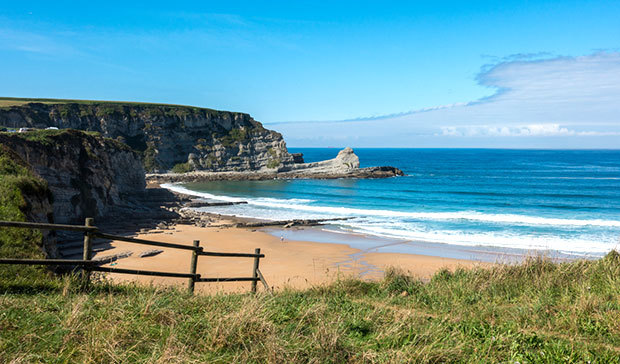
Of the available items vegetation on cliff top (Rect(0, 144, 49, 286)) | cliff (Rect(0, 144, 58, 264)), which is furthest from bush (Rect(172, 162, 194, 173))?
vegetation on cliff top (Rect(0, 144, 49, 286))

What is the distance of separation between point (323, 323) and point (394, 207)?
3777 cm

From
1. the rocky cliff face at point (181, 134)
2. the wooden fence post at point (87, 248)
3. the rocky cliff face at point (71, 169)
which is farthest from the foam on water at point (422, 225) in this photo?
the rocky cliff face at point (181, 134)

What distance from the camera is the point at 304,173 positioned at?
3312 inches

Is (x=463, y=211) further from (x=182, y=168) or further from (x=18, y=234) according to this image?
(x=182, y=168)

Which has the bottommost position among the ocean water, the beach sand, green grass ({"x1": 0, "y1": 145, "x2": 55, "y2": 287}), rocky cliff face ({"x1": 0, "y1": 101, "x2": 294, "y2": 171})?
the beach sand

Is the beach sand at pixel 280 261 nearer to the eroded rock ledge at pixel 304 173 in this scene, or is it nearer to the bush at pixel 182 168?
the eroded rock ledge at pixel 304 173

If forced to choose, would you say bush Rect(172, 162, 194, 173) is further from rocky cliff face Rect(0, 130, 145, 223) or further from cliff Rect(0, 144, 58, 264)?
cliff Rect(0, 144, 58, 264)

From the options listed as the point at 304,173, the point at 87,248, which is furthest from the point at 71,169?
the point at 304,173

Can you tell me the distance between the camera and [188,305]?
17.9 ft

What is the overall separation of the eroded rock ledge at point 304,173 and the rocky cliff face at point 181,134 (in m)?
3.27

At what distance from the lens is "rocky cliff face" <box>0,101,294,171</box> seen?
260 feet

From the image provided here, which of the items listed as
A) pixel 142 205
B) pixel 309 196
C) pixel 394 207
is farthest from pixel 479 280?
pixel 309 196

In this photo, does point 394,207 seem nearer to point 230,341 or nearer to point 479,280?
point 479,280

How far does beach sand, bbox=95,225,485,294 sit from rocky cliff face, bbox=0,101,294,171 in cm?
6038
